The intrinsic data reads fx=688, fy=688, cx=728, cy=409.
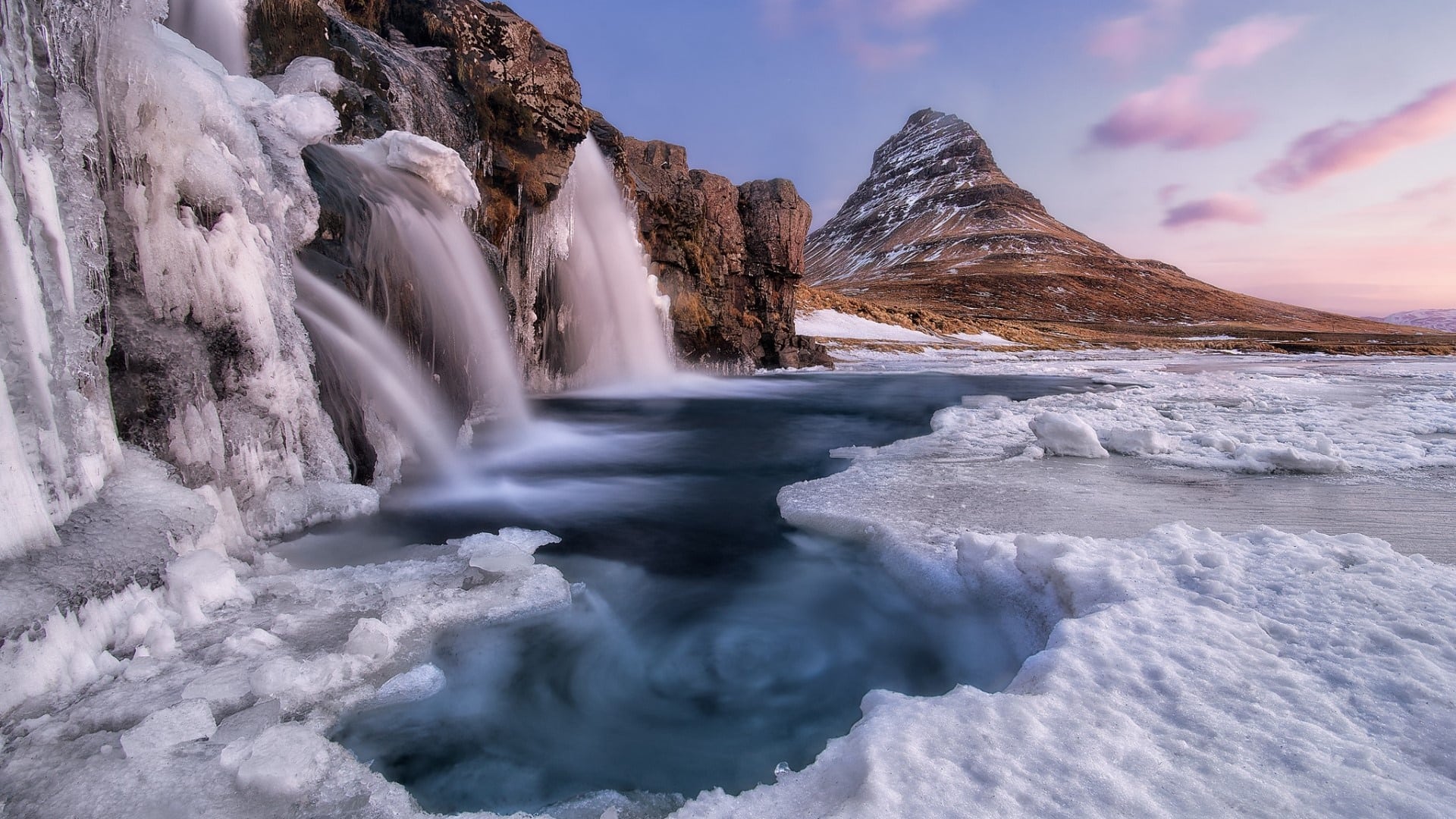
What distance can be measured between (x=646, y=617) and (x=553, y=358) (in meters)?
12.3

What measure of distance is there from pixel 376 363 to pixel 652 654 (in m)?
4.35

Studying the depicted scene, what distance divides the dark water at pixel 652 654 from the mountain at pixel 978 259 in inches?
2203

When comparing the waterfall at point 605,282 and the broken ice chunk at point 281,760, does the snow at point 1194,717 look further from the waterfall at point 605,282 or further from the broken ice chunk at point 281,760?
the waterfall at point 605,282

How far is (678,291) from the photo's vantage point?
64.1 ft

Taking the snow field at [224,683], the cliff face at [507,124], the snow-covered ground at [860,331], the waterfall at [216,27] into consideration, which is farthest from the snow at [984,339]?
the snow field at [224,683]

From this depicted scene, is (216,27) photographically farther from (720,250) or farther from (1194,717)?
(720,250)

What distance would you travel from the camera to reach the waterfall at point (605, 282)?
616 inches

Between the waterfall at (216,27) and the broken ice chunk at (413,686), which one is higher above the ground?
the waterfall at (216,27)

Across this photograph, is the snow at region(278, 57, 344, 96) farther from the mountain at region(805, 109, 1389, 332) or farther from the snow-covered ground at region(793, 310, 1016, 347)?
the mountain at region(805, 109, 1389, 332)

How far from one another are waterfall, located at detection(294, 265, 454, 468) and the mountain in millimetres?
54775

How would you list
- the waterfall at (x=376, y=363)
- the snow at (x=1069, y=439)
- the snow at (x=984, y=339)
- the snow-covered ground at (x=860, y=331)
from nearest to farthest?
the waterfall at (x=376, y=363) → the snow at (x=1069, y=439) → the snow-covered ground at (x=860, y=331) → the snow at (x=984, y=339)

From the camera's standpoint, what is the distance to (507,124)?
1230 centimetres

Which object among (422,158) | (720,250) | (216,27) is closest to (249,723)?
(422,158)

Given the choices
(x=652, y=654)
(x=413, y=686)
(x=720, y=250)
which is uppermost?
(x=720, y=250)
